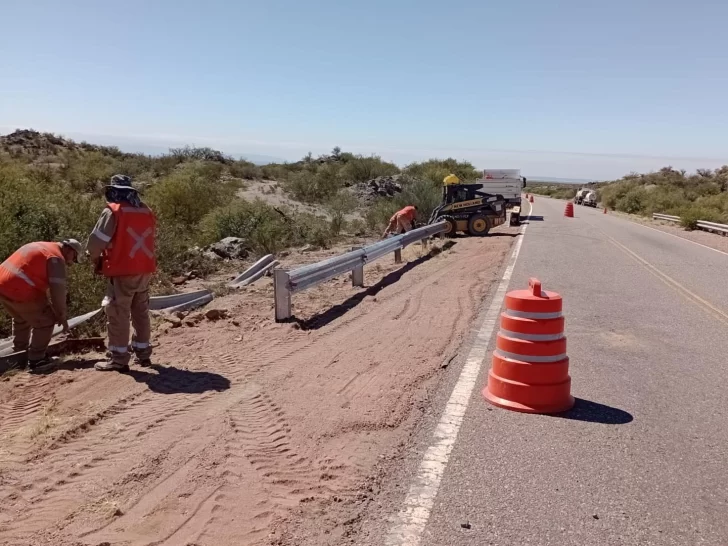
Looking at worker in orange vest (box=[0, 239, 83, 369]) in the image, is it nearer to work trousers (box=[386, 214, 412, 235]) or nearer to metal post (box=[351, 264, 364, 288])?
metal post (box=[351, 264, 364, 288])

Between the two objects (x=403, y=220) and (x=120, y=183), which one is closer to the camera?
(x=120, y=183)

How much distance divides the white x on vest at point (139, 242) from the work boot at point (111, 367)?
1116 mm

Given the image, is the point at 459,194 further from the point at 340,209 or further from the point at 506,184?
the point at 506,184

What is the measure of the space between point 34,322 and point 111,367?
1162 millimetres

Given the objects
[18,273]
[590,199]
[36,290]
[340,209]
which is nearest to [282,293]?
[36,290]

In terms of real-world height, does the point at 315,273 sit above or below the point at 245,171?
below

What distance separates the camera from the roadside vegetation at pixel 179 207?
12172 millimetres

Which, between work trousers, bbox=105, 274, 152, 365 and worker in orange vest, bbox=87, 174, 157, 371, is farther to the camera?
work trousers, bbox=105, 274, 152, 365

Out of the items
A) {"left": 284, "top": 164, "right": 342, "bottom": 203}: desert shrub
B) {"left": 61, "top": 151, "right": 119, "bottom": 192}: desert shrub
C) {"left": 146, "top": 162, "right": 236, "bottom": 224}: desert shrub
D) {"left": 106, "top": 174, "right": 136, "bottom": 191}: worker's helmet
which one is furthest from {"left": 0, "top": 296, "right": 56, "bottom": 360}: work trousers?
{"left": 284, "top": 164, "right": 342, "bottom": 203}: desert shrub

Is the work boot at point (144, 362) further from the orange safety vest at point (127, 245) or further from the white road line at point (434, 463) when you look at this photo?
the white road line at point (434, 463)

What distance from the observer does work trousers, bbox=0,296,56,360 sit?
696cm

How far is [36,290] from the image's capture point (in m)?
6.89

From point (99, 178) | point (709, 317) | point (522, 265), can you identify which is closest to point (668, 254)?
point (522, 265)

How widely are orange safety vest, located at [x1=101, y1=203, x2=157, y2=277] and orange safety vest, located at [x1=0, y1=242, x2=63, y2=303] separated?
84 centimetres
